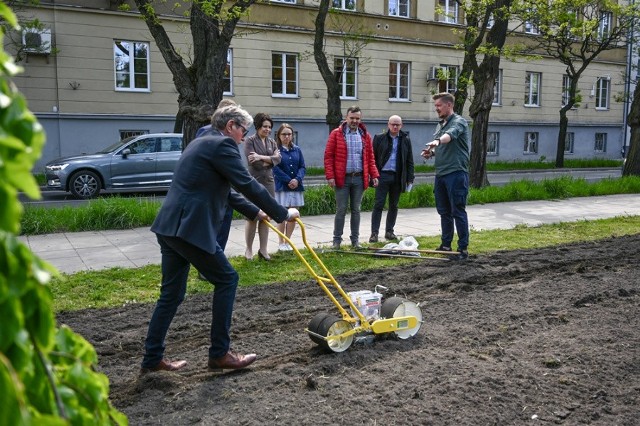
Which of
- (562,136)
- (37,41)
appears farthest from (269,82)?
(562,136)

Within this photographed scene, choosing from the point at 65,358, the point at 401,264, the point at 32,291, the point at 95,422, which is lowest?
the point at 401,264

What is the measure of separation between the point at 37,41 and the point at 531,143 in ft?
91.0

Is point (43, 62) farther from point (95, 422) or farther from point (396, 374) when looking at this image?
point (95, 422)

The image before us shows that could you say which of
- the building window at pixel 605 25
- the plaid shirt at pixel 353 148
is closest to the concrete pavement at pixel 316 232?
the plaid shirt at pixel 353 148

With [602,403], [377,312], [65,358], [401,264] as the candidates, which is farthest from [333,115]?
[65,358]

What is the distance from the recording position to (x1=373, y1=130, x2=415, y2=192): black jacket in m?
12.0

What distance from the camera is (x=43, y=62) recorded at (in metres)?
26.2

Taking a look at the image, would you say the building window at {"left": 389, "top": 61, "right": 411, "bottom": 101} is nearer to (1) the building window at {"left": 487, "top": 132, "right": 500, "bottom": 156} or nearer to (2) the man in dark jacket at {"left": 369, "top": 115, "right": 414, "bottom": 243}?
(1) the building window at {"left": 487, "top": 132, "right": 500, "bottom": 156}

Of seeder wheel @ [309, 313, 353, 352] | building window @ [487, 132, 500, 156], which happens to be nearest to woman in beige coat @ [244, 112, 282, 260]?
seeder wheel @ [309, 313, 353, 352]

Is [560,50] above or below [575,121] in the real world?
above

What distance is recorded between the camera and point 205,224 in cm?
529

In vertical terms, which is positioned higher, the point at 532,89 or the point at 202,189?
the point at 532,89

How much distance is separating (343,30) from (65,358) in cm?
3191

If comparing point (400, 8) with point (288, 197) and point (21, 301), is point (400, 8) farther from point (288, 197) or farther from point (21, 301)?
point (21, 301)
